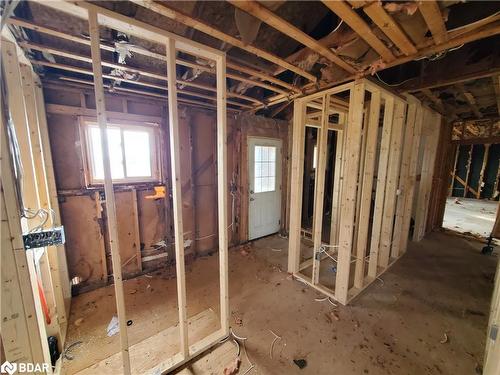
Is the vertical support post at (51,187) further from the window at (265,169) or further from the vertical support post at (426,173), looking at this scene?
the vertical support post at (426,173)

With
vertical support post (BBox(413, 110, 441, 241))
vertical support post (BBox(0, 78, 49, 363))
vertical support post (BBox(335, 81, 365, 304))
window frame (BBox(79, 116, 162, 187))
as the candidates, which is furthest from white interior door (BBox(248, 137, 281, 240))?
vertical support post (BBox(0, 78, 49, 363))

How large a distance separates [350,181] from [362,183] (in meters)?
0.52

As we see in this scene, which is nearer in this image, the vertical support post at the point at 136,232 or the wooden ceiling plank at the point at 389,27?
the wooden ceiling plank at the point at 389,27

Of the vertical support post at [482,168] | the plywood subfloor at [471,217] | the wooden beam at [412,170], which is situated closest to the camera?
the wooden beam at [412,170]

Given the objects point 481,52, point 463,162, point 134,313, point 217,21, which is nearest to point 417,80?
point 481,52

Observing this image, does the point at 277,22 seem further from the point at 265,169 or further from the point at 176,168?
the point at 265,169

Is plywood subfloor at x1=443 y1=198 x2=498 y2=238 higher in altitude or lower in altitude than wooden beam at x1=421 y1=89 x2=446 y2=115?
lower

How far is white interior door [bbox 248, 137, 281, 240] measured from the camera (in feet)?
12.4

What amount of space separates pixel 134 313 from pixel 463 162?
12.9 meters

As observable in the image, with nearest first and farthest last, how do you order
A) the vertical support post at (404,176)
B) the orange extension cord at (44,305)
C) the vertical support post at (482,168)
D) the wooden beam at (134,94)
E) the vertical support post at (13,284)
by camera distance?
the vertical support post at (13,284), the orange extension cord at (44,305), the wooden beam at (134,94), the vertical support post at (404,176), the vertical support post at (482,168)

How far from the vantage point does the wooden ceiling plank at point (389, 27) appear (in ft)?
3.99

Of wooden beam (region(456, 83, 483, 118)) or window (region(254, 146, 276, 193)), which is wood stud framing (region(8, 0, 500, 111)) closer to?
wooden beam (region(456, 83, 483, 118))

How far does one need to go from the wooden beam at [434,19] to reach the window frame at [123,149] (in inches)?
115

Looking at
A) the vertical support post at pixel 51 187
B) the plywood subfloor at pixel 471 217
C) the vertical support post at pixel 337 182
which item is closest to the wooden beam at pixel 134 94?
the vertical support post at pixel 51 187
